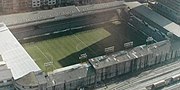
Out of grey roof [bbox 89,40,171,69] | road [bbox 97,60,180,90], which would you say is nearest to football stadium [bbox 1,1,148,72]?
grey roof [bbox 89,40,171,69]

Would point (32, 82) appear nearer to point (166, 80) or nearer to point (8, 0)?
point (166, 80)

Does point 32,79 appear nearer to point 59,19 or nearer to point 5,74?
point 5,74

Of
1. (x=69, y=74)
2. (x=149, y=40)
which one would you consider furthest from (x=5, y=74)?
(x=149, y=40)

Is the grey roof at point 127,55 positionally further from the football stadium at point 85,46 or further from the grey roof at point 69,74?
the grey roof at point 69,74

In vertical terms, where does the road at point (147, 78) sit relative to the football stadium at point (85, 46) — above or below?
below

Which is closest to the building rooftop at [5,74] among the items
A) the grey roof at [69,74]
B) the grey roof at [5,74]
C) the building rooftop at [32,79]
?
the grey roof at [5,74]

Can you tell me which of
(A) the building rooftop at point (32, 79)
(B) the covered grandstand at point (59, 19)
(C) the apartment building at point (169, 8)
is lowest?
(A) the building rooftop at point (32, 79)

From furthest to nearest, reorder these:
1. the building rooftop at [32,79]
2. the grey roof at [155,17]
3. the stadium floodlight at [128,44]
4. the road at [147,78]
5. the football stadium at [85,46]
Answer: the grey roof at [155,17] → the stadium floodlight at [128,44] → the road at [147,78] → the football stadium at [85,46] → the building rooftop at [32,79]

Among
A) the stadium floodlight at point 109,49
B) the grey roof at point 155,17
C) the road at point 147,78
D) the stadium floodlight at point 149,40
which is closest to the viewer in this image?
the road at point 147,78
